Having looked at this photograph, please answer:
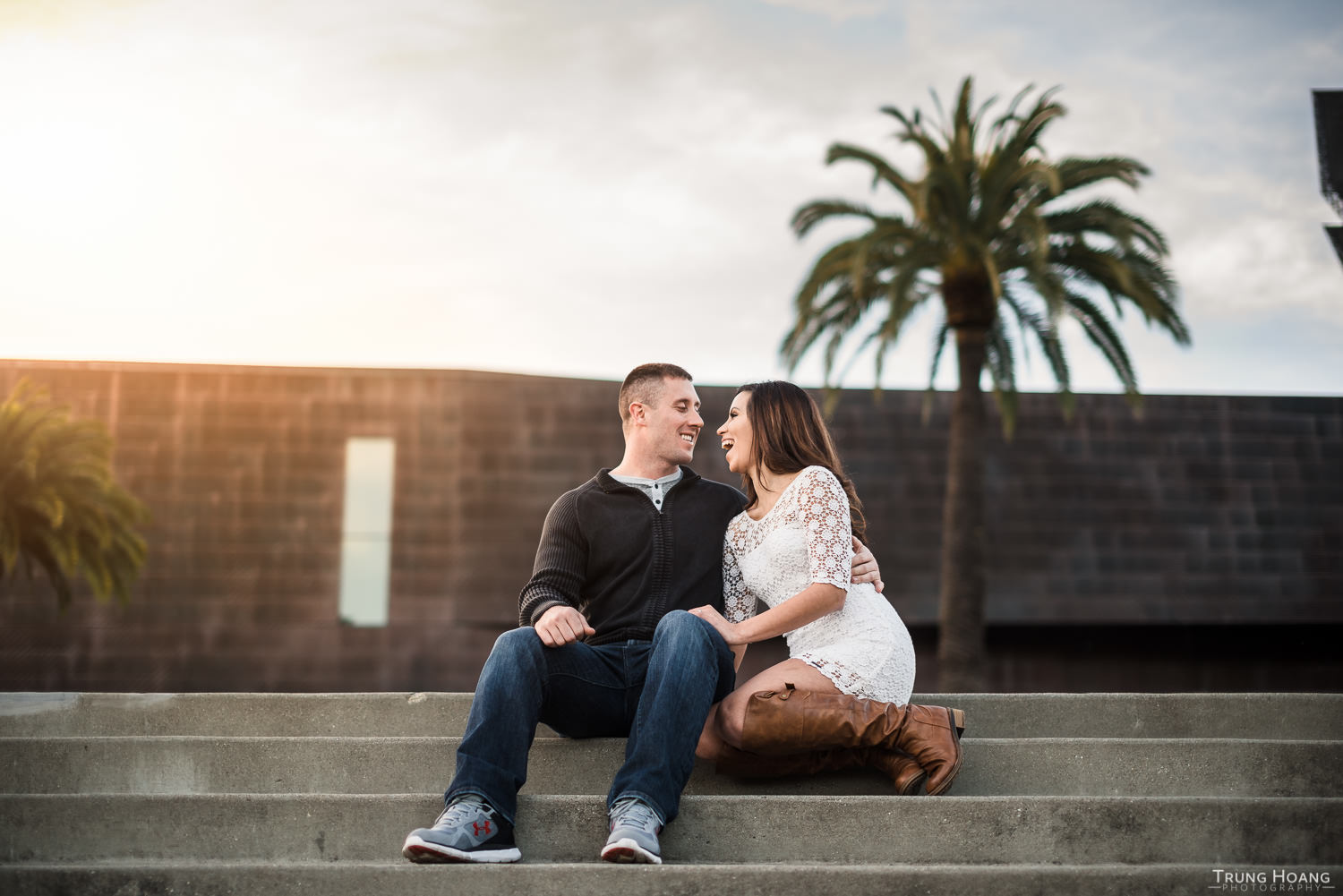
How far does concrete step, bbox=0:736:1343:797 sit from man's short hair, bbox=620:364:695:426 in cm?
130

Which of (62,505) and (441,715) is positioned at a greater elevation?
(62,505)

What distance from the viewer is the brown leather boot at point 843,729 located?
3668 mm

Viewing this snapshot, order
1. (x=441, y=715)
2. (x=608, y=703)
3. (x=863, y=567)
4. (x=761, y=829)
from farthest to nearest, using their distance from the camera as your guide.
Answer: (x=441, y=715), (x=863, y=567), (x=608, y=703), (x=761, y=829)

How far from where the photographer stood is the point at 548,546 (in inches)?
166

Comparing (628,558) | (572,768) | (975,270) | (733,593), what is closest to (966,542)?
(975,270)

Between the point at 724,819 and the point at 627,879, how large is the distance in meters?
0.51

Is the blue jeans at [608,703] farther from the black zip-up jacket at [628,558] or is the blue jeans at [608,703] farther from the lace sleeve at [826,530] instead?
the lace sleeve at [826,530]

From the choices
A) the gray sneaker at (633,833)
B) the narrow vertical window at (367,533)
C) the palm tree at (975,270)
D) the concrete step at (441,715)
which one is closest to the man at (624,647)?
the gray sneaker at (633,833)

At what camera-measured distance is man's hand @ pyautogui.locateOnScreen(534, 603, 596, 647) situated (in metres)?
3.72

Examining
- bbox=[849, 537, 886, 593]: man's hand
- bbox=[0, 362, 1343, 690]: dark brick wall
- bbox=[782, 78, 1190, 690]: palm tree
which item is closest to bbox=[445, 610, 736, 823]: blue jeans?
bbox=[849, 537, 886, 593]: man's hand

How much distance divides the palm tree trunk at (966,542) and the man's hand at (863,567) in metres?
11.6

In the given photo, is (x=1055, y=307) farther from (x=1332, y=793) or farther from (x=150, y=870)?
(x=150, y=870)

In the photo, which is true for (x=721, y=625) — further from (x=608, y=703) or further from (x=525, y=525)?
(x=525, y=525)

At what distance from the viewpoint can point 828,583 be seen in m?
3.75
